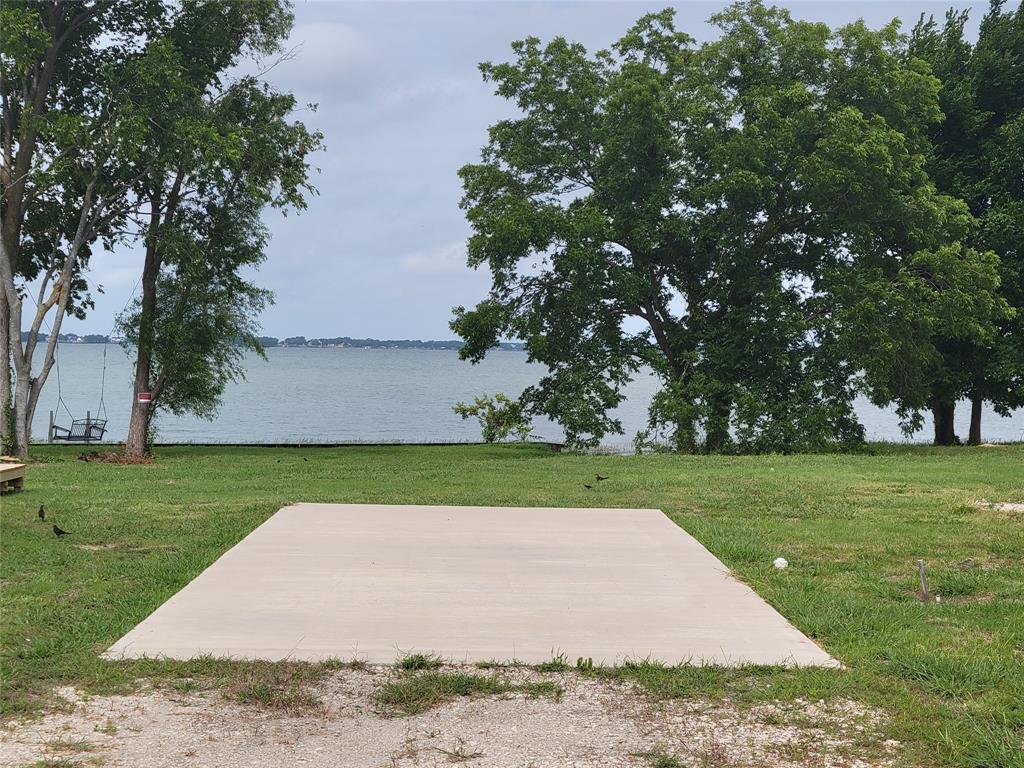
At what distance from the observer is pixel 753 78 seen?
882 inches

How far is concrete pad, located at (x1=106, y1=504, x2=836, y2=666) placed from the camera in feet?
15.5

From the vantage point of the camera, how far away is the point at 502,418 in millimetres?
22938

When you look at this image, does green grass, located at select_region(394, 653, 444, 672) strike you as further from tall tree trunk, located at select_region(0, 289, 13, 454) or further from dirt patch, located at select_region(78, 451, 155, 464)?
tall tree trunk, located at select_region(0, 289, 13, 454)

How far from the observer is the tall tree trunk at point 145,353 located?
1883cm

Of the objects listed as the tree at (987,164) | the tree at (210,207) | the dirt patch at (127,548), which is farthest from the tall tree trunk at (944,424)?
the dirt patch at (127,548)

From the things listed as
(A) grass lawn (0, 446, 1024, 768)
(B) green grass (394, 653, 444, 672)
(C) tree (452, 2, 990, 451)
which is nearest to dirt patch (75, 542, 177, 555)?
(A) grass lawn (0, 446, 1024, 768)

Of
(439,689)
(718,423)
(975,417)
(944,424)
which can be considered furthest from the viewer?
(975,417)

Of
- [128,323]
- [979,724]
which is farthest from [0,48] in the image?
[979,724]

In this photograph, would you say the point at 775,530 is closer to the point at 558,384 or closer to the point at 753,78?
the point at 558,384

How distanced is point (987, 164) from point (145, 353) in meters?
20.6

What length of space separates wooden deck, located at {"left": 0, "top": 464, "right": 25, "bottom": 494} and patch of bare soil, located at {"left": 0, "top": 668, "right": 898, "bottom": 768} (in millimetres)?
6816

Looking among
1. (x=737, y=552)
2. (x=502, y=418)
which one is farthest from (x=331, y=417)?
(x=737, y=552)

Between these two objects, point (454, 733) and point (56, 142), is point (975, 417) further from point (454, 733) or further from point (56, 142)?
point (454, 733)

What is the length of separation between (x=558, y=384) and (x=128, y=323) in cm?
952
